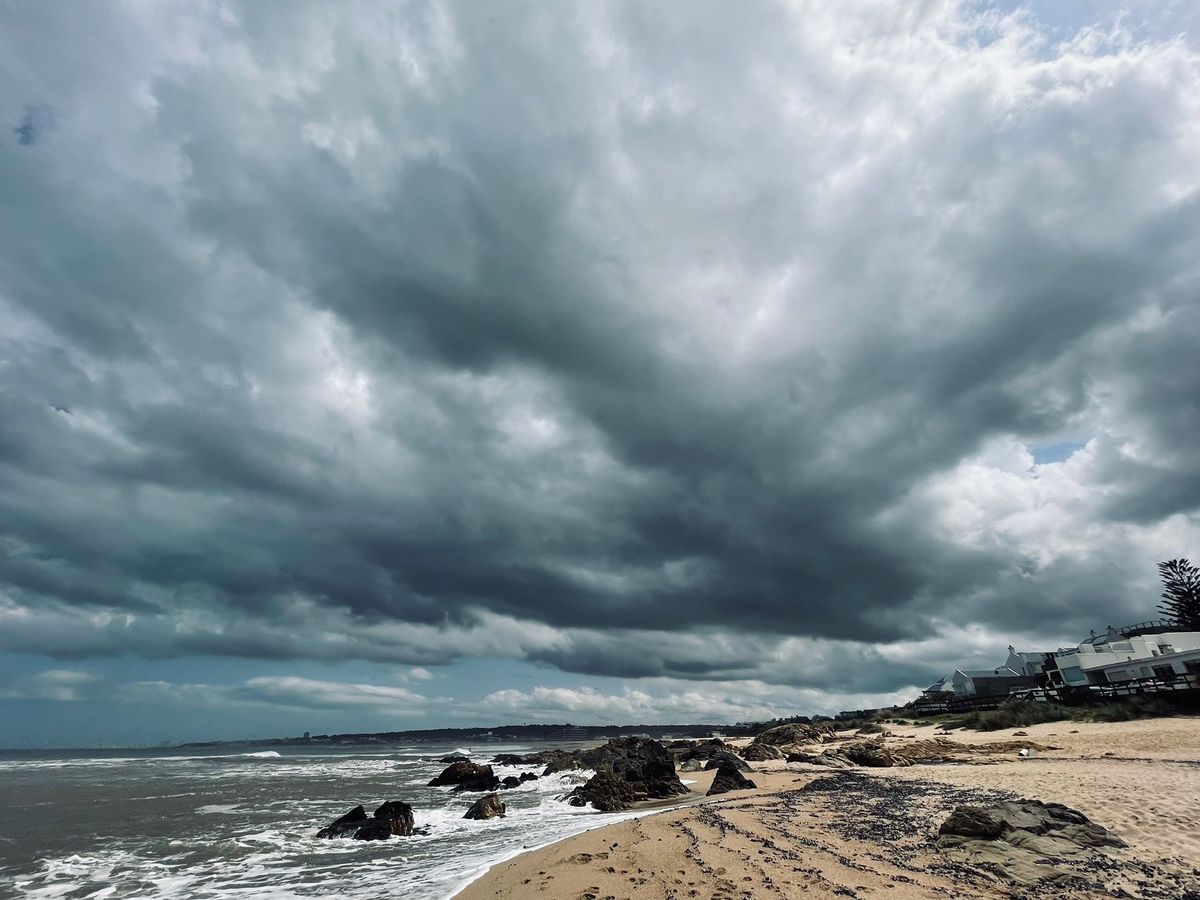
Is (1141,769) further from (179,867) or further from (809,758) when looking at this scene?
(179,867)

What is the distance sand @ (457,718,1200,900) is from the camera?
1067cm

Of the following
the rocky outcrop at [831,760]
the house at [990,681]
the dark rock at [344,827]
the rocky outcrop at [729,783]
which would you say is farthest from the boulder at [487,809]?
the house at [990,681]

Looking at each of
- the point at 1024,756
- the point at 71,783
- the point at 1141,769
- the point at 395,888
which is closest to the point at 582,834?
the point at 395,888

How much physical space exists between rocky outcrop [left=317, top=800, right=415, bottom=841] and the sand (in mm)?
8505

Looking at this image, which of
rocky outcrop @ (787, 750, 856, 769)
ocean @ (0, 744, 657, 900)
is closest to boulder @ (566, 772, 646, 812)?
ocean @ (0, 744, 657, 900)

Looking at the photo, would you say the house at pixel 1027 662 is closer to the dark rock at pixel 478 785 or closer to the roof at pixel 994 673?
the roof at pixel 994 673

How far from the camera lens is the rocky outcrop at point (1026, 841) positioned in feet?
36.5

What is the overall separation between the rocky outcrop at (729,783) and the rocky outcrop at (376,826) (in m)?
14.7

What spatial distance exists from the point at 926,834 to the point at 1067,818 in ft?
9.93

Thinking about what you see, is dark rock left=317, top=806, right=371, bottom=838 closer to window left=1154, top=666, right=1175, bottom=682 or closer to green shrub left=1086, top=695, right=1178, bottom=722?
green shrub left=1086, top=695, right=1178, bottom=722

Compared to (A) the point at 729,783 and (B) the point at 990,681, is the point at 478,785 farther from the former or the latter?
(B) the point at 990,681

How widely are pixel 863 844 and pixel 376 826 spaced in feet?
57.6

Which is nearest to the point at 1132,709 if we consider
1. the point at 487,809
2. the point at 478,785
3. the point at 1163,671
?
the point at 1163,671

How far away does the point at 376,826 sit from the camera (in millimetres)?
22031
